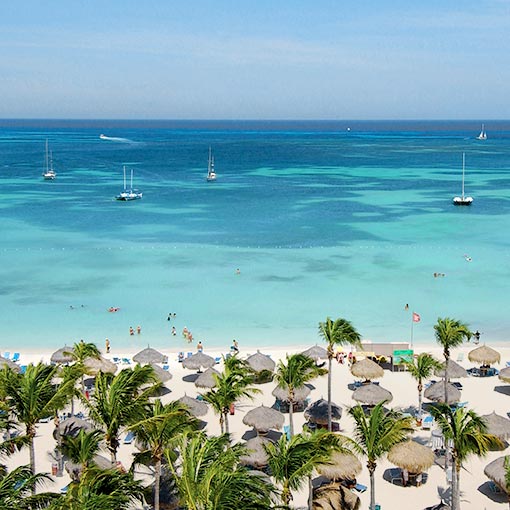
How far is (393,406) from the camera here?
22.9m

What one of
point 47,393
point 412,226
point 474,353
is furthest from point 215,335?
point 412,226

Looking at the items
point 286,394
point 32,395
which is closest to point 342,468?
point 286,394

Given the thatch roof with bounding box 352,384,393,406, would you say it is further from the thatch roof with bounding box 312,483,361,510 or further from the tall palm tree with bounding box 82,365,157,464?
the tall palm tree with bounding box 82,365,157,464

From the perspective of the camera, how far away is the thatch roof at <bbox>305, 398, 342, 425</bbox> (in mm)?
21000

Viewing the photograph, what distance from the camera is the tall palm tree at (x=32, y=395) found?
14.8m

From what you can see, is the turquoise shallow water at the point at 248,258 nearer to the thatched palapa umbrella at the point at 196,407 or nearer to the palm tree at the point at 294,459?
the thatched palapa umbrella at the point at 196,407

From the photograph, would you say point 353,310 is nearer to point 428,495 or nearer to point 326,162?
point 428,495

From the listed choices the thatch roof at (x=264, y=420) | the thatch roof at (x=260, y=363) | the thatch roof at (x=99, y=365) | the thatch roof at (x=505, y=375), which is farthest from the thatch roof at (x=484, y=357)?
the thatch roof at (x=99, y=365)

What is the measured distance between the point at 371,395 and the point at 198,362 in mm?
6670

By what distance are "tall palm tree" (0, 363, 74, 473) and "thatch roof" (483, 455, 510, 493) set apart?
10297mm

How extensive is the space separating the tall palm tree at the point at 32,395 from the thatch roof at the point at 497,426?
1157 centimetres

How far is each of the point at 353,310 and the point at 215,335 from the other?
746 centimetres

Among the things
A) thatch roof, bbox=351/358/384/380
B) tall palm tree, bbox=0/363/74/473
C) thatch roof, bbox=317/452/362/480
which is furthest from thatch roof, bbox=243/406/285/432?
tall palm tree, bbox=0/363/74/473

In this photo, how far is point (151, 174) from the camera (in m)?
95.3
